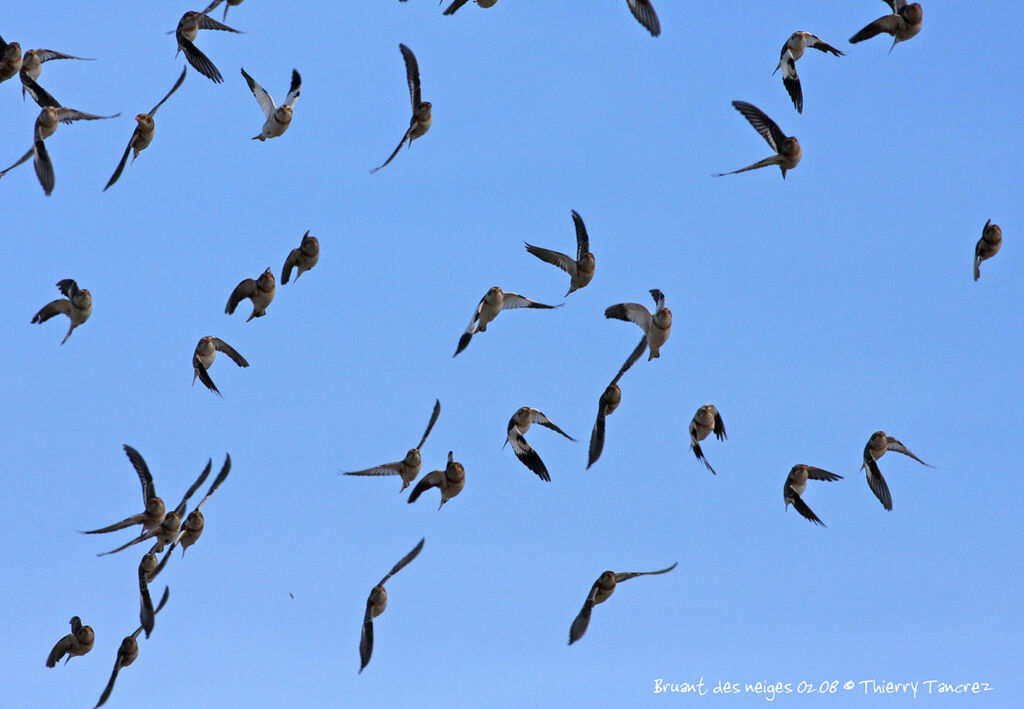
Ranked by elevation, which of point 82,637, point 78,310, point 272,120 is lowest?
point 82,637

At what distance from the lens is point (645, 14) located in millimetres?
20375

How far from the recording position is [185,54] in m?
24.1

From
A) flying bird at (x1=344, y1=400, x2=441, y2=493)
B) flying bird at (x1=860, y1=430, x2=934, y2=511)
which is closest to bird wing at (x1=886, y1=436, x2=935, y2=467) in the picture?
flying bird at (x1=860, y1=430, x2=934, y2=511)

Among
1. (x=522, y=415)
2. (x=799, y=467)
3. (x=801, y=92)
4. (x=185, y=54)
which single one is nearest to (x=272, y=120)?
(x=185, y=54)

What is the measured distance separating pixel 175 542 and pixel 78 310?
341 centimetres

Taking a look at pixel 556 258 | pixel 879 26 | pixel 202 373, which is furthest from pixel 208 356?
pixel 879 26

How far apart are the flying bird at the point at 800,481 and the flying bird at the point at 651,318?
389 cm

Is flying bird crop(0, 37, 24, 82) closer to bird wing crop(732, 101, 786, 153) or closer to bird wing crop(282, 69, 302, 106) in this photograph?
bird wing crop(282, 69, 302, 106)

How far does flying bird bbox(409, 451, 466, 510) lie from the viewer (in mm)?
24203

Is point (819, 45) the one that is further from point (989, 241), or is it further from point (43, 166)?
point (43, 166)

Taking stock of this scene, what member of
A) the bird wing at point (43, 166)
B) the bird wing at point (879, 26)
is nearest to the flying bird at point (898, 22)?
the bird wing at point (879, 26)

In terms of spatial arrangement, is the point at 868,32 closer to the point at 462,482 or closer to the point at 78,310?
the point at 462,482

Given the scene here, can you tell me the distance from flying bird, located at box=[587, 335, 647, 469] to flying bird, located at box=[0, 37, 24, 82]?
8748 mm

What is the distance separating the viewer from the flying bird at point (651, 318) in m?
22.6
